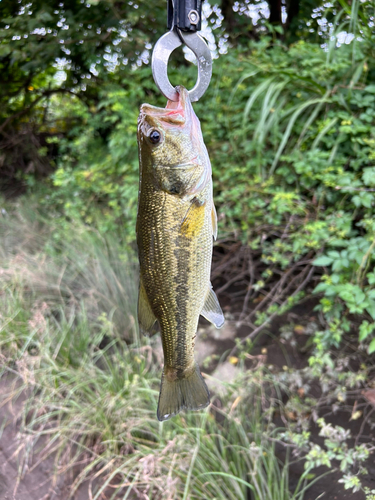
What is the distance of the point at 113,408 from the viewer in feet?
8.29

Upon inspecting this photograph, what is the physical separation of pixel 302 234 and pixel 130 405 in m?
1.56

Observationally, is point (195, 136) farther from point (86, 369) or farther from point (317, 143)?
point (86, 369)

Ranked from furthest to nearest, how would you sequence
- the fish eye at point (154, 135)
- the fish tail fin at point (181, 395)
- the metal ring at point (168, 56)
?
the fish tail fin at point (181, 395) → the fish eye at point (154, 135) → the metal ring at point (168, 56)

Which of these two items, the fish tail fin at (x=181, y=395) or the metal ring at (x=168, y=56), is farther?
the fish tail fin at (x=181, y=395)

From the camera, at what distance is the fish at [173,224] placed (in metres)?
1.04

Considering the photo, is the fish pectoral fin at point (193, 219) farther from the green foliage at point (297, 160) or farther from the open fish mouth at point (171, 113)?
the green foliage at point (297, 160)

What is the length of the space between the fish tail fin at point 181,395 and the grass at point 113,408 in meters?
0.88

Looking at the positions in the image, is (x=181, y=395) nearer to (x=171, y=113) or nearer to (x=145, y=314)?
(x=145, y=314)

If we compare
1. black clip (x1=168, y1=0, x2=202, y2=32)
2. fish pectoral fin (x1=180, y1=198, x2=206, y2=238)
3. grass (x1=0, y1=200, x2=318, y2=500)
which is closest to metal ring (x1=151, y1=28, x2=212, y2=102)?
black clip (x1=168, y1=0, x2=202, y2=32)

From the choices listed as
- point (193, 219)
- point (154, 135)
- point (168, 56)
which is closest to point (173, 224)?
point (193, 219)

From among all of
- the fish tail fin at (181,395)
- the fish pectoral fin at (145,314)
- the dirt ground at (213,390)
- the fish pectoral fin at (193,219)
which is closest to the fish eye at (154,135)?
the fish pectoral fin at (193,219)

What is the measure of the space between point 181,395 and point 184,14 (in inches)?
40.4

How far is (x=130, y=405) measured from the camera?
2.44m

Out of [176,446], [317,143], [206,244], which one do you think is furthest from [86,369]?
[317,143]
